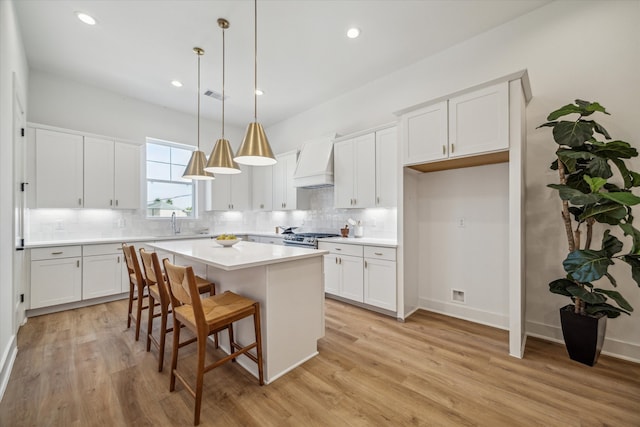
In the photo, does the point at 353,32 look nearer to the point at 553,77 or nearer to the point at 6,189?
the point at 553,77

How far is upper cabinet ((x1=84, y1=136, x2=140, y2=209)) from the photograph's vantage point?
3996 mm

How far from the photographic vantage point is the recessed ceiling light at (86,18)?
8.97ft

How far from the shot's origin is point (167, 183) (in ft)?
16.8

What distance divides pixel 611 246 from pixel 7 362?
483 cm

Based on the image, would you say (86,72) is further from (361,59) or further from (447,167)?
(447,167)

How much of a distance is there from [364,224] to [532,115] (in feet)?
8.09

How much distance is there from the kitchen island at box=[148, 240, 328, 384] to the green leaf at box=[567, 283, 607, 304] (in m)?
2.04

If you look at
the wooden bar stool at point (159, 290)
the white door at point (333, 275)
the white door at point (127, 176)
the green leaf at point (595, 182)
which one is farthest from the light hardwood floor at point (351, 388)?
the white door at point (127, 176)

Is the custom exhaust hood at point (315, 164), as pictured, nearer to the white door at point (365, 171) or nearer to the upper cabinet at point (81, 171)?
the white door at point (365, 171)

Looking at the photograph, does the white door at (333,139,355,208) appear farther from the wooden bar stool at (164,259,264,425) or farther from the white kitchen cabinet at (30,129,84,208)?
the white kitchen cabinet at (30,129,84,208)

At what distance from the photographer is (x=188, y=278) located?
168 cm

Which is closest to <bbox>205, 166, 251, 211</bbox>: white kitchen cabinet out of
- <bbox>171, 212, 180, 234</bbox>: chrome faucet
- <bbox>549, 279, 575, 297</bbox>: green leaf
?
<bbox>171, 212, 180, 234</bbox>: chrome faucet

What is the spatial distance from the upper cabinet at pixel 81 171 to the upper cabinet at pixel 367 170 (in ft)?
11.0

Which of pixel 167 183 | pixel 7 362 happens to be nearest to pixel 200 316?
pixel 7 362
